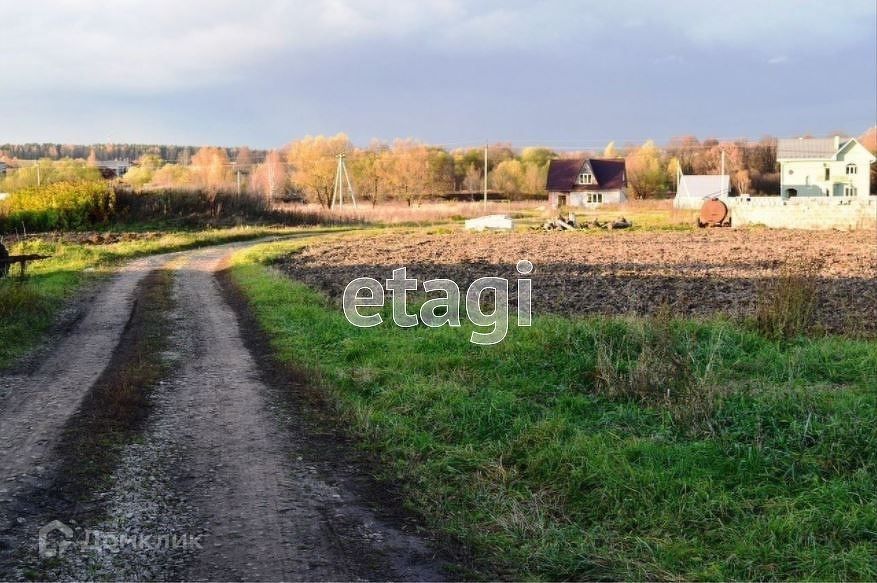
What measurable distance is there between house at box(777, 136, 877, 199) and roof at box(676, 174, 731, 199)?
5646mm

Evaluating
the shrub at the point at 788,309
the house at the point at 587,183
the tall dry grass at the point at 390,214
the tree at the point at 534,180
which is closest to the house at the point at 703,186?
the house at the point at 587,183

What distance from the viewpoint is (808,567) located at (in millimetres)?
4367

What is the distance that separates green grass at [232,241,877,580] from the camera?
4.64 m

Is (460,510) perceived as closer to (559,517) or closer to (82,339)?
(559,517)

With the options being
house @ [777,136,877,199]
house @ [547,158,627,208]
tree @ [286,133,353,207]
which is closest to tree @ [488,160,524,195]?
house @ [547,158,627,208]

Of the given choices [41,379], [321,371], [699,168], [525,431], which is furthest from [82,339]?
[699,168]

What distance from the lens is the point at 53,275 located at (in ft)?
66.6

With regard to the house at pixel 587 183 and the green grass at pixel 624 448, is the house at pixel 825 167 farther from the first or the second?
the green grass at pixel 624 448

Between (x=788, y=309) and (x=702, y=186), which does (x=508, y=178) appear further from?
(x=788, y=309)

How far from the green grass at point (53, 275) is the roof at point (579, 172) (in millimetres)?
52034

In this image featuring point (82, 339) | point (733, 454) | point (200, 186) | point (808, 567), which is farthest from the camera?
point (200, 186)

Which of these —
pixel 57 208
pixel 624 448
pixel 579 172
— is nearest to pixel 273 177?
pixel 579 172

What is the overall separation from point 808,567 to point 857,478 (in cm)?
146

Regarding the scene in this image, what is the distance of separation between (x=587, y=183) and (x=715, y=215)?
1755 inches
